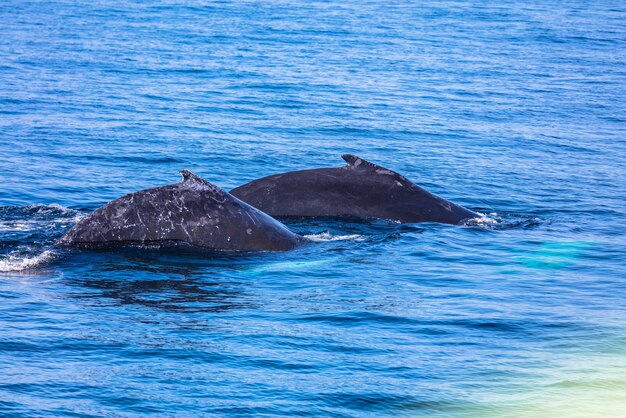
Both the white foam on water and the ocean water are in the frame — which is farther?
the white foam on water

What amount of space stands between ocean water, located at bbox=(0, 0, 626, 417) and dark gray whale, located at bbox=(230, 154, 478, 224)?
0.35 meters

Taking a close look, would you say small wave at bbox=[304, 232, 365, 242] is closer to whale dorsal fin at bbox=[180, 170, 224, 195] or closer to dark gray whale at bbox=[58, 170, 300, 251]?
dark gray whale at bbox=[58, 170, 300, 251]

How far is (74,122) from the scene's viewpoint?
28844 mm

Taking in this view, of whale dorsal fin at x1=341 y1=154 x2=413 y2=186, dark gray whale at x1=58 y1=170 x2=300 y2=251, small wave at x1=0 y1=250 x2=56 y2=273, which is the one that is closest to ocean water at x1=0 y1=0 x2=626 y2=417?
small wave at x1=0 y1=250 x2=56 y2=273

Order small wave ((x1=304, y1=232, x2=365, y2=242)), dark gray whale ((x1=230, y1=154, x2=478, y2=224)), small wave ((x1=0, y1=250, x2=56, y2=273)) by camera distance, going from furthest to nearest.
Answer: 1. dark gray whale ((x1=230, y1=154, x2=478, y2=224))
2. small wave ((x1=304, y1=232, x2=365, y2=242))
3. small wave ((x1=0, y1=250, x2=56, y2=273))

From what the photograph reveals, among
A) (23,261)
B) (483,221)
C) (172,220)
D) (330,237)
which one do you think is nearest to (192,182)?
(172,220)

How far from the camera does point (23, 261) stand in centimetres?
1554

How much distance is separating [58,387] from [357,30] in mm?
39594

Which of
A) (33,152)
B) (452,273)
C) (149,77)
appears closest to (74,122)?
(33,152)

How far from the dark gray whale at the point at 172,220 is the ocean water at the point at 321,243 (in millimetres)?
248

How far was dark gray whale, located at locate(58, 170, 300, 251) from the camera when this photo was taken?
15.7 m

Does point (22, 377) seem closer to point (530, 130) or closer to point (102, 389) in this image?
point (102, 389)

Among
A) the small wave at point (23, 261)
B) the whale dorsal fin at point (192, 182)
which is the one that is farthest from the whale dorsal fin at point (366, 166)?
the small wave at point (23, 261)

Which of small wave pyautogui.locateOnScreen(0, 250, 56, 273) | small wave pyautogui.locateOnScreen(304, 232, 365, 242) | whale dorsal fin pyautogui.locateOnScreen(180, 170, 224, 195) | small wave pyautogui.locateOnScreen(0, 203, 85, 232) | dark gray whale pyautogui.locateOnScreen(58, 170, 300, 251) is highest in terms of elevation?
whale dorsal fin pyautogui.locateOnScreen(180, 170, 224, 195)
